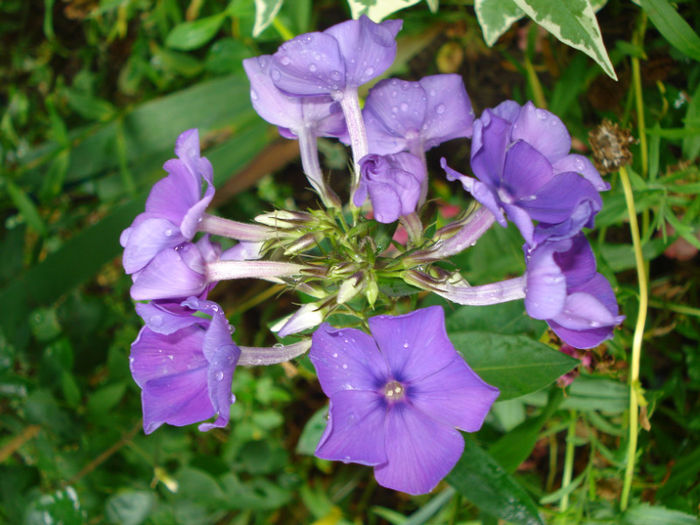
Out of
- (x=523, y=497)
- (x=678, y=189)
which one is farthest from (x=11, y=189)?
(x=678, y=189)

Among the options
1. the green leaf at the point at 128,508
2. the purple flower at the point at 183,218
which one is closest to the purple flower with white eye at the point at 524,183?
the purple flower at the point at 183,218

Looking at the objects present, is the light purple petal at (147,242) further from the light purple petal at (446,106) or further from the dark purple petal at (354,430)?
the light purple petal at (446,106)

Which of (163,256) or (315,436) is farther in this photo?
(315,436)

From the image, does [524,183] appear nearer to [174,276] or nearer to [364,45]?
[364,45]

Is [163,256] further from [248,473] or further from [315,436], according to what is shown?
[248,473]

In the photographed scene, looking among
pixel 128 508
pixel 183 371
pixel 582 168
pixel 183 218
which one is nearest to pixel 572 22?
pixel 582 168

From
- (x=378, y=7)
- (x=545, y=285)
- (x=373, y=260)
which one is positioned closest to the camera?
(x=545, y=285)

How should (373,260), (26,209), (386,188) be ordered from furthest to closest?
(26,209), (373,260), (386,188)
